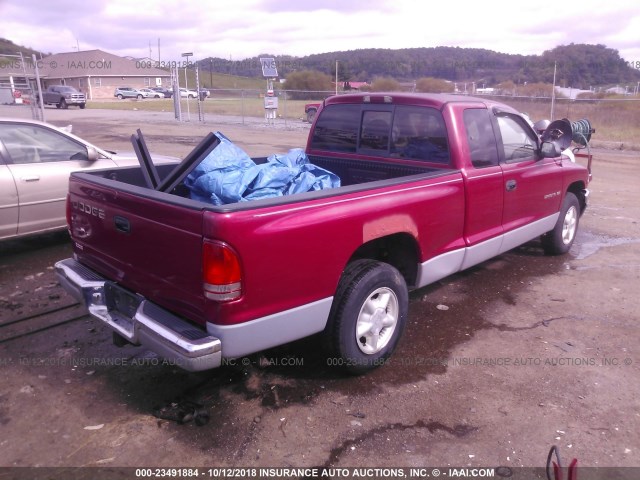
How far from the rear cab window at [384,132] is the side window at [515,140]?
799mm

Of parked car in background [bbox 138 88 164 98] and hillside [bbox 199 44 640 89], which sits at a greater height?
hillside [bbox 199 44 640 89]

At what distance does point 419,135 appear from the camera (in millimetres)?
4473

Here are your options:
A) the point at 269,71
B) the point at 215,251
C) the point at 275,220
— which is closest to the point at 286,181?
the point at 275,220

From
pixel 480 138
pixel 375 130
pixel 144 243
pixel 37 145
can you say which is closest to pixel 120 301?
pixel 144 243

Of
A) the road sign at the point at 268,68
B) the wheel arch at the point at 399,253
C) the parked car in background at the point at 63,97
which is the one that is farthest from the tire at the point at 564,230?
the parked car in background at the point at 63,97

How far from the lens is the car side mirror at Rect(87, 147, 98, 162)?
620 cm

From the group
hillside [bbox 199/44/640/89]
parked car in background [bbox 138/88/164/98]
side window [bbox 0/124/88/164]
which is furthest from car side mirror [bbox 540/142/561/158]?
parked car in background [bbox 138/88/164/98]

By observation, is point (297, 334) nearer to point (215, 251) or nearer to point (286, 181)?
point (215, 251)

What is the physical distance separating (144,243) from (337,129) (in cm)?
260

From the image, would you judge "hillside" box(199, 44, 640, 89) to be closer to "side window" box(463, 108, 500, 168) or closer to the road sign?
the road sign

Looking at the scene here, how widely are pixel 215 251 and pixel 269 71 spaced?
85.8ft

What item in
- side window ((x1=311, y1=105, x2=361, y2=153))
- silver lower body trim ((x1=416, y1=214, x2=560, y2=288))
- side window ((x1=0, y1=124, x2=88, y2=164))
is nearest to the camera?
silver lower body trim ((x1=416, y1=214, x2=560, y2=288))

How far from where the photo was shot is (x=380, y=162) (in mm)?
4719

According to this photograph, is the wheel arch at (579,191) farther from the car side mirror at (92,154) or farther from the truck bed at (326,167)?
the car side mirror at (92,154)
